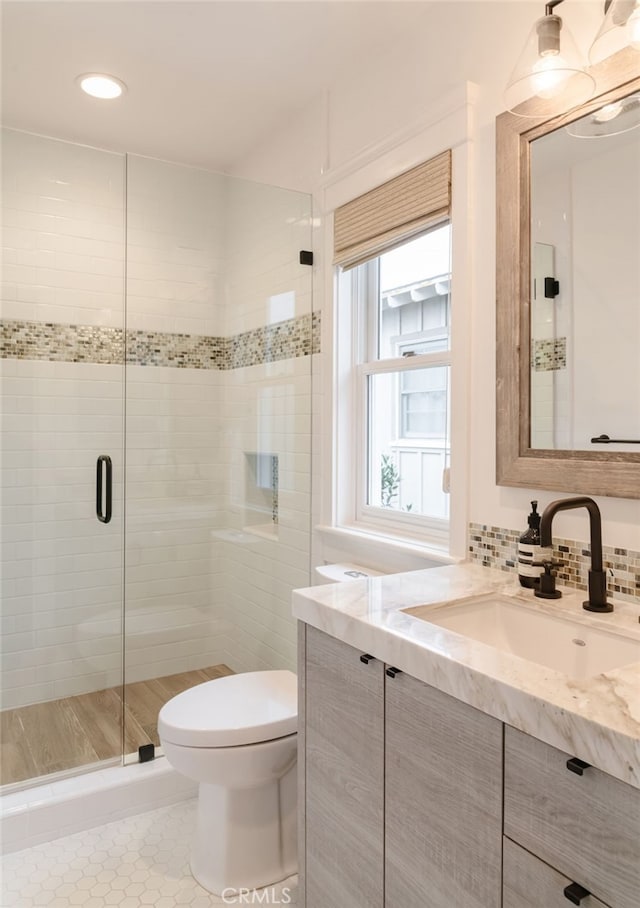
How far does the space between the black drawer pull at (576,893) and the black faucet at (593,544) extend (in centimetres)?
56

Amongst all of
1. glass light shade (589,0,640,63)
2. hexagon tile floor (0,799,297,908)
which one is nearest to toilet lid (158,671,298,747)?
hexagon tile floor (0,799,297,908)

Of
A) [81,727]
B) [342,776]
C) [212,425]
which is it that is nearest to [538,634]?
[342,776]

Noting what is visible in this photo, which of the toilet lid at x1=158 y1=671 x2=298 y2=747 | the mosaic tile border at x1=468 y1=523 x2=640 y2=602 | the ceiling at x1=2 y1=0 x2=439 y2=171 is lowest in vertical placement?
the toilet lid at x1=158 y1=671 x2=298 y2=747

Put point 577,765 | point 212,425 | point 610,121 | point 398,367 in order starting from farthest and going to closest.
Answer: point 212,425 < point 398,367 < point 610,121 < point 577,765

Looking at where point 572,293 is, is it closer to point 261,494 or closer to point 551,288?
point 551,288

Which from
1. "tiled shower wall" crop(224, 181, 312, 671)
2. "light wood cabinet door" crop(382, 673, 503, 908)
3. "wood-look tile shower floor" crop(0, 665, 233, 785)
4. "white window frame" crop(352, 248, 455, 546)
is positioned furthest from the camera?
"tiled shower wall" crop(224, 181, 312, 671)

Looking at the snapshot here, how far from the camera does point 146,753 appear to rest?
7.07 ft

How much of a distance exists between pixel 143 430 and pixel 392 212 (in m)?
1.23

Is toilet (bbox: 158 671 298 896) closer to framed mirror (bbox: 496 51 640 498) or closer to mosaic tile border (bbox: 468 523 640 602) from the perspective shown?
mosaic tile border (bbox: 468 523 640 602)

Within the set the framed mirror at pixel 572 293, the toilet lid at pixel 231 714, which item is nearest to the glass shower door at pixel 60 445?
the toilet lid at pixel 231 714

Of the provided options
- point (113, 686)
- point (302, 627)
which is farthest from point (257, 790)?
point (113, 686)

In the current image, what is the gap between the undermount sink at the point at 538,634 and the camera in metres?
1.15

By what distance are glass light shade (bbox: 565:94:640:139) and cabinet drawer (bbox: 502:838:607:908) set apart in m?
1.40

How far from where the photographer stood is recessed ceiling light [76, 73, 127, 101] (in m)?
2.26
